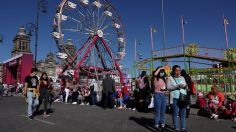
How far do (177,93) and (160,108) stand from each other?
0.72 metres

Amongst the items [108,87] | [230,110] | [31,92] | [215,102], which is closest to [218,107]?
[215,102]

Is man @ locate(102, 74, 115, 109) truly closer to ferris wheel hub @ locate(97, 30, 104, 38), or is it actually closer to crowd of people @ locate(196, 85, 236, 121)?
crowd of people @ locate(196, 85, 236, 121)

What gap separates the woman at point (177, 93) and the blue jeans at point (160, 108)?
18.0 inches

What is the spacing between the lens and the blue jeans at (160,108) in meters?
6.78

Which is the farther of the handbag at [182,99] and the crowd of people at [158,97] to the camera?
the crowd of people at [158,97]

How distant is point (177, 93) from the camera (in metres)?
6.38

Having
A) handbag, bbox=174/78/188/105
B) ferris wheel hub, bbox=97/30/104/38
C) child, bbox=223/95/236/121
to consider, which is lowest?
child, bbox=223/95/236/121

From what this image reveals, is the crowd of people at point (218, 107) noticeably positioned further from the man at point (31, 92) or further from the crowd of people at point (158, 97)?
the man at point (31, 92)

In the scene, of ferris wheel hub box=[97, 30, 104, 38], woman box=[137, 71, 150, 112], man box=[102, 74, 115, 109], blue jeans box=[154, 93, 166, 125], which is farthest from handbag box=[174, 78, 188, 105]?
ferris wheel hub box=[97, 30, 104, 38]

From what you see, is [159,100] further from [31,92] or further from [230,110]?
[31,92]

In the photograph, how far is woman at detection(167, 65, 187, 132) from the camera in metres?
6.32

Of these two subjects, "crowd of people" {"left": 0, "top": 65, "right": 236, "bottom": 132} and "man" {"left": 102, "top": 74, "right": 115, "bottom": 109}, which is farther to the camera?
"man" {"left": 102, "top": 74, "right": 115, "bottom": 109}

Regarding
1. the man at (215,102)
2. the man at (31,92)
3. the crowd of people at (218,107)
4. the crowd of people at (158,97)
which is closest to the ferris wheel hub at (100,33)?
the crowd of people at (158,97)

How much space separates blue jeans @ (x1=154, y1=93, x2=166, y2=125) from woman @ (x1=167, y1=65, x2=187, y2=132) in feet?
1.50
